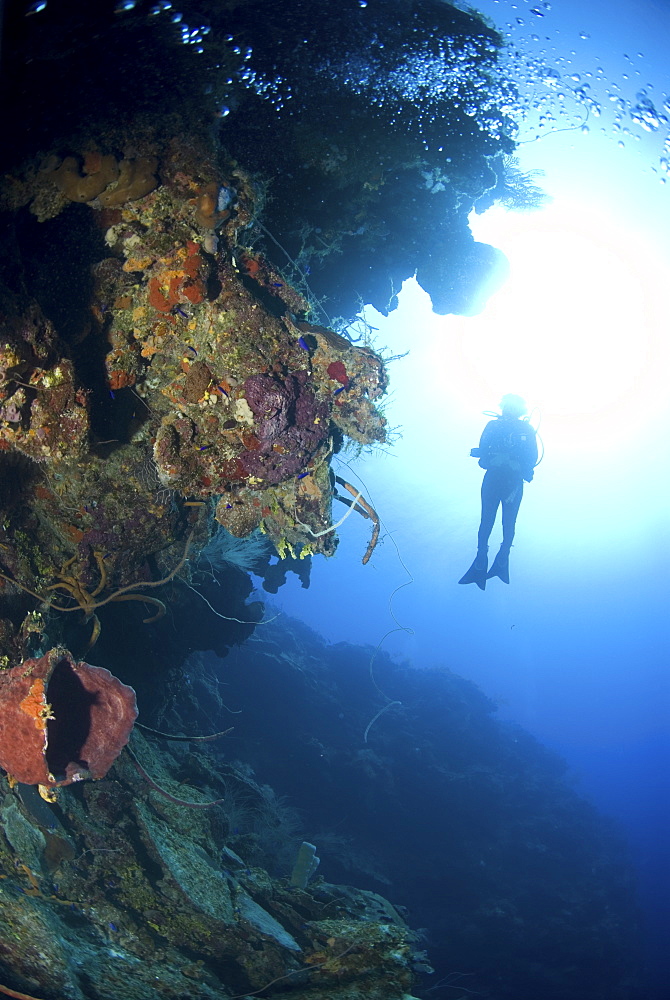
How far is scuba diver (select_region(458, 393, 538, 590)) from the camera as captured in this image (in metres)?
11.0

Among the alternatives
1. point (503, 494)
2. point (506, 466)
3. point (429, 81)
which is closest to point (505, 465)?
point (506, 466)

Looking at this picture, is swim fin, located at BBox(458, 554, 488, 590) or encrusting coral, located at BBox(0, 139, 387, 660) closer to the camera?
encrusting coral, located at BBox(0, 139, 387, 660)

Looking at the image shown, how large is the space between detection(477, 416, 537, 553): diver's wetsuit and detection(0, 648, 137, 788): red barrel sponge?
9177 millimetres

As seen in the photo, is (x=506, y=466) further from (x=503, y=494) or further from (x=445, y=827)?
(x=445, y=827)

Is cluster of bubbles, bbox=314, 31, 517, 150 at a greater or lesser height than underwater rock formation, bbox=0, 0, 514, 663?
greater

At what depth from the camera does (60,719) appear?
372 centimetres

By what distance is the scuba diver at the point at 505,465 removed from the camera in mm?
10969

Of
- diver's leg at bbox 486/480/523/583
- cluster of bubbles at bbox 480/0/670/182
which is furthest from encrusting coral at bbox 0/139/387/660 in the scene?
diver's leg at bbox 486/480/523/583

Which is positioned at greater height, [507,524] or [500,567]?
[507,524]

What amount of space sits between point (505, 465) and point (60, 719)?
10551mm

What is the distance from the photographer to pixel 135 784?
200 inches

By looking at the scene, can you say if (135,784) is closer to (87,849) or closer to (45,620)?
(87,849)

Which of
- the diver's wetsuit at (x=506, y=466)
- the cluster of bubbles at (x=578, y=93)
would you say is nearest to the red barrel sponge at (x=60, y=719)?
the cluster of bubbles at (x=578, y=93)

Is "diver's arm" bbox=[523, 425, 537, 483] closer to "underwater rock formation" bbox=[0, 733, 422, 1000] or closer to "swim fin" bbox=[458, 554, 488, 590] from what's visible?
"swim fin" bbox=[458, 554, 488, 590]
